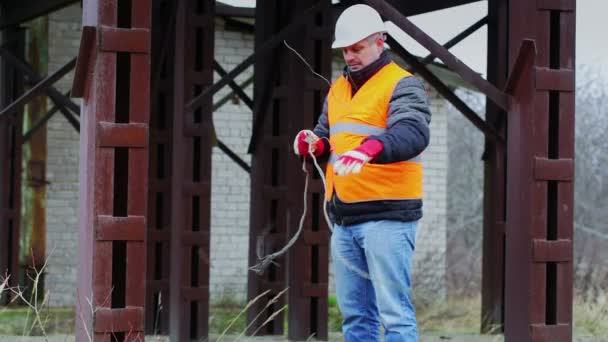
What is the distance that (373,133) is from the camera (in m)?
5.46

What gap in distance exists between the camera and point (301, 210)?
392 inches

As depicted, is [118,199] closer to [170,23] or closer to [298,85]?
[298,85]

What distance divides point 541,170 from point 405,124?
172 cm

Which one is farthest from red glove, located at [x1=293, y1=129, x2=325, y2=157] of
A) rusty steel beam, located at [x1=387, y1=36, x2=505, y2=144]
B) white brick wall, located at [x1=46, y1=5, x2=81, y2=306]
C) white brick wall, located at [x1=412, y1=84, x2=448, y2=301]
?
white brick wall, located at [x1=412, y1=84, x2=448, y2=301]

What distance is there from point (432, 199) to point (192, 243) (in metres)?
10.9

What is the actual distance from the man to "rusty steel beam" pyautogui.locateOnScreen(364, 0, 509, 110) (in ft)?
3.70

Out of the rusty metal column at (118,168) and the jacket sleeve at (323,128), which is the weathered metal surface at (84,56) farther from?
the jacket sleeve at (323,128)

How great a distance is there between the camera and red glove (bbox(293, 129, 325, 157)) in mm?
5625

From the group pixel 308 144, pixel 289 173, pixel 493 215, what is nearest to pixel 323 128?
pixel 308 144

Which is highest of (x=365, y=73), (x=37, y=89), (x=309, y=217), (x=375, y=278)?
(x=37, y=89)

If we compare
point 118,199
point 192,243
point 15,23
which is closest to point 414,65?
point 192,243

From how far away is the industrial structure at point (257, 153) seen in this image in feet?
20.6

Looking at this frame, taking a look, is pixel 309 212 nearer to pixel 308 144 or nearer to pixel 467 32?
pixel 467 32

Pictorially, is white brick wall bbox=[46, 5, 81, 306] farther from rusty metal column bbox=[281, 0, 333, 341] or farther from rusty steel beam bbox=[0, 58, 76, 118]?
rusty metal column bbox=[281, 0, 333, 341]
